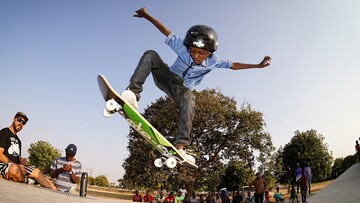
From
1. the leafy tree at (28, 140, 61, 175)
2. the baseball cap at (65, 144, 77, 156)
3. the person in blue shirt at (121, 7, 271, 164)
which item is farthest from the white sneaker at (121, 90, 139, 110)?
the leafy tree at (28, 140, 61, 175)

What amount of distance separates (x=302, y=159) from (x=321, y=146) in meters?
4.41

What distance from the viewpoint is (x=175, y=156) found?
178 inches

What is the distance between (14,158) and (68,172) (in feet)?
3.28

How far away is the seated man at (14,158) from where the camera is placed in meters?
3.99

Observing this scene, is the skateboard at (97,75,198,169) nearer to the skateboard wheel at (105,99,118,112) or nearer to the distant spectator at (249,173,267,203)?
the skateboard wheel at (105,99,118,112)

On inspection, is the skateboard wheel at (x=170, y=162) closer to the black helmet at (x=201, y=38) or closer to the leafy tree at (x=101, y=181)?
the black helmet at (x=201, y=38)

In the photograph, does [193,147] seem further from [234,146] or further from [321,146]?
[321,146]

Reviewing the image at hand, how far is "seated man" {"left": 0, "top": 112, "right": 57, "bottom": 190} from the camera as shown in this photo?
3.99m

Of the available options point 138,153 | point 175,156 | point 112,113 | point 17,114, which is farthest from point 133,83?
point 138,153

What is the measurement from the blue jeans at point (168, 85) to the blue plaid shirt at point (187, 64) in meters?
0.10

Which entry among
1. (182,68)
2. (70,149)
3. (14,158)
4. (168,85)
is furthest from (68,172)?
(182,68)

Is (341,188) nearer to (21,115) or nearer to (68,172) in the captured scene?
(68,172)

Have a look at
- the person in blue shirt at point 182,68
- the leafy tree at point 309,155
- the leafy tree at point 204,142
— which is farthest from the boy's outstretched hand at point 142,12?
the leafy tree at point 309,155

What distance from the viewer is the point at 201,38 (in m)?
4.16
